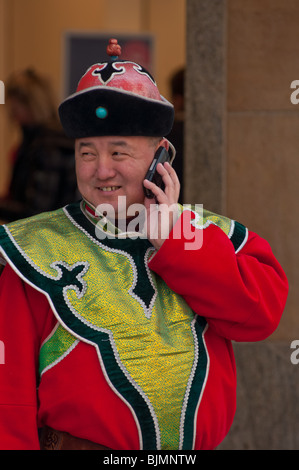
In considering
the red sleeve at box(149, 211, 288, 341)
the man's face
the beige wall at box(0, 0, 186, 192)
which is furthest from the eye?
the beige wall at box(0, 0, 186, 192)

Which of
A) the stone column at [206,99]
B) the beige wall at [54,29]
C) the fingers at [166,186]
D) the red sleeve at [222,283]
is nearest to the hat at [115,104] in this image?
the fingers at [166,186]

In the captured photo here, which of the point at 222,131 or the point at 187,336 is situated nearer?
the point at 187,336

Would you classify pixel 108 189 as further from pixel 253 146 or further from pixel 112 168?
pixel 253 146

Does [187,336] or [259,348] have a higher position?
[187,336]

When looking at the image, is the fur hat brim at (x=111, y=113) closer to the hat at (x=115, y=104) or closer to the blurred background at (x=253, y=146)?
the hat at (x=115, y=104)

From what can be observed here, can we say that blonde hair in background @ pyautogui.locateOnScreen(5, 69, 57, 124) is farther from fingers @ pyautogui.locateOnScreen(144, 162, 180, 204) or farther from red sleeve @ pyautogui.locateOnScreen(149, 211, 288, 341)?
red sleeve @ pyautogui.locateOnScreen(149, 211, 288, 341)

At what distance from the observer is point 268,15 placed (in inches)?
149

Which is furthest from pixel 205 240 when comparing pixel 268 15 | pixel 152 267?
pixel 268 15

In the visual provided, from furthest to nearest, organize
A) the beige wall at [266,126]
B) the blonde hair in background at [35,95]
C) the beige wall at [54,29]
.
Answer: the beige wall at [54,29], the blonde hair in background at [35,95], the beige wall at [266,126]

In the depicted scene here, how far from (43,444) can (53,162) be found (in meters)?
2.74

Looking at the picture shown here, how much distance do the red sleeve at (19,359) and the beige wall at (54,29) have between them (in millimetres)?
6696

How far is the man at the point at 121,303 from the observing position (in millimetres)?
2104
